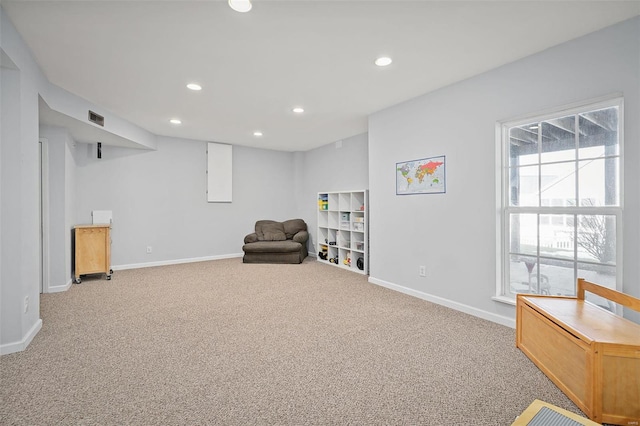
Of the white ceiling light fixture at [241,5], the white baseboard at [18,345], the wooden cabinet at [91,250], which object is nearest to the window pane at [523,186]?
the white ceiling light fixture at [241,5]

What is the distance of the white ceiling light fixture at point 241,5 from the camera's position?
1987 millimetres

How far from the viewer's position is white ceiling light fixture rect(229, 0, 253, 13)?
1987 millimetres

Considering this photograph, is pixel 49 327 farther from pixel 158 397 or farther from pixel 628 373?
pixel 628 373

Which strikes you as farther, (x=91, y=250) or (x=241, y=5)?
(x=91, y=250)

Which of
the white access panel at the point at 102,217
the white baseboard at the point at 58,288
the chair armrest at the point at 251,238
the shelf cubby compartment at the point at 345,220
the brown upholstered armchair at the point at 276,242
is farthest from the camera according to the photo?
the chair armrest at the point at 251,238

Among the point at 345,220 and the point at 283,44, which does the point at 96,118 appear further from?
the point at 345,220

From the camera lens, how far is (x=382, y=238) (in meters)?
4.31

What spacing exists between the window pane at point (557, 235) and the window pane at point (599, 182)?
0.70ft

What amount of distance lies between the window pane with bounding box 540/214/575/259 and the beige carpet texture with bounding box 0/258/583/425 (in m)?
0.84

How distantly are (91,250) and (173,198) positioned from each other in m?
1.76

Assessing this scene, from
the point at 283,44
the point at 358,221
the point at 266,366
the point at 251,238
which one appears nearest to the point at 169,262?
the point at 251,238

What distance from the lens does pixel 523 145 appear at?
115 inches

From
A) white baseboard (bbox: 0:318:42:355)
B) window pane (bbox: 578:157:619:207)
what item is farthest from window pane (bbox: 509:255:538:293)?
white baseboard (bbox: 0:318:42:355)

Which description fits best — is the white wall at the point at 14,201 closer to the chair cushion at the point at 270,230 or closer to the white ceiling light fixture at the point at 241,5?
the white ceiling light fixture at the point at 241,5
